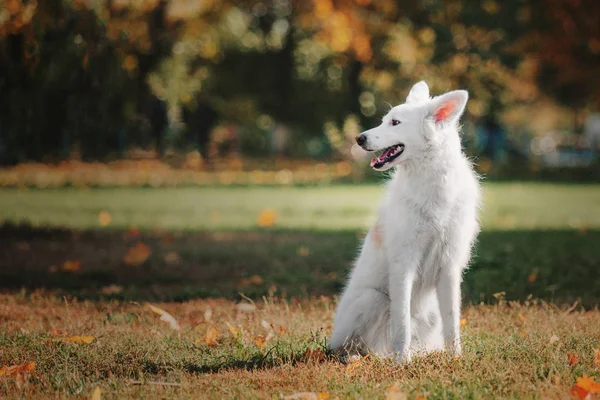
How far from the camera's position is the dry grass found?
409 centimetres

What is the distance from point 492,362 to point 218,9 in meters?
24.4

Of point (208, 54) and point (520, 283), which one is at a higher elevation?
point (208, 54)

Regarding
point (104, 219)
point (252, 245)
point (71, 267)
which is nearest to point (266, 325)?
point (71, 267)

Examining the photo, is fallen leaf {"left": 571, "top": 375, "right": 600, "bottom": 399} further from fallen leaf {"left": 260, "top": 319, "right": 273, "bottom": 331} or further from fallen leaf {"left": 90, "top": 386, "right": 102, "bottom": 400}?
fallen leaf {"left": 90, "top": 386, "right": 102, "bottom": 400}

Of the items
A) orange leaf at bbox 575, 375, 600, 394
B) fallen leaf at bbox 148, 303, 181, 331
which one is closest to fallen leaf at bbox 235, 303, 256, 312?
fallen leaf at bbox 148, 303, 181, 331

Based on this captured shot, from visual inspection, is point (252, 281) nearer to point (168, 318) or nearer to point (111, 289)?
point (111, 289)

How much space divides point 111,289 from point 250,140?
33.1 m

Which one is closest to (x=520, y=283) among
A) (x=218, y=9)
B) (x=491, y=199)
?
(x=491, y=199)

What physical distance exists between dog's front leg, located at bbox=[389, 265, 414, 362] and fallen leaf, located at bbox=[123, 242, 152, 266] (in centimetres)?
502

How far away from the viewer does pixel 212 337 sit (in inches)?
202

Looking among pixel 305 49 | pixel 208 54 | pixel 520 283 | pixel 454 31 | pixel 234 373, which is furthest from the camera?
pixel 305 49

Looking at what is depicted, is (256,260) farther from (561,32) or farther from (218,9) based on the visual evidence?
(561,32)

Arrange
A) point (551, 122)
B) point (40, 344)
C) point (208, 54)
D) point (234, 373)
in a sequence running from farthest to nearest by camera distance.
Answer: point (551, 122), point (208, 54), point (40, 344), point (234, 373)

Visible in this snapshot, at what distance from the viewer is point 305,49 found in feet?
127
